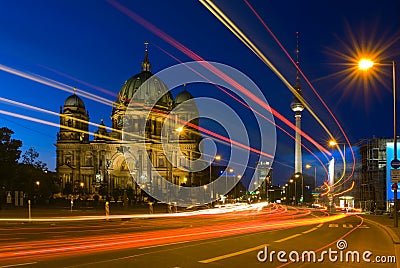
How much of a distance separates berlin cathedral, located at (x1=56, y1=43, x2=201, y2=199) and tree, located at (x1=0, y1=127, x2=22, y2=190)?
63115 mm

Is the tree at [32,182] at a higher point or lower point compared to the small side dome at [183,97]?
lower

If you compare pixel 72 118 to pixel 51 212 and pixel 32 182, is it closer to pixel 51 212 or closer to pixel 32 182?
pixel 32 182

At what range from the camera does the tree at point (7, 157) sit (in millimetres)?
62469

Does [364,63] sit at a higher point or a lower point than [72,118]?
lower

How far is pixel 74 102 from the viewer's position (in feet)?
458

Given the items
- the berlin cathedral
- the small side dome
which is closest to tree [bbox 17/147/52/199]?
the berlin cathedral

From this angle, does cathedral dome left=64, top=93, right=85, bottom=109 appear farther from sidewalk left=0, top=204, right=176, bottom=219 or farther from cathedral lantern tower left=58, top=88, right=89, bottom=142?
sidewalk left=0, top=204, right=176, bottom=219

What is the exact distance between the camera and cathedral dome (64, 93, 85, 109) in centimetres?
13962

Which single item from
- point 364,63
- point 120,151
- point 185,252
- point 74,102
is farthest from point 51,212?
point 74,102

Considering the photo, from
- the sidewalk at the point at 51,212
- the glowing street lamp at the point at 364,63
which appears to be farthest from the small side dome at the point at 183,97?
the glowing street lamp at the point at 364,63

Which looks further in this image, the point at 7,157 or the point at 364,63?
the point at 7,157

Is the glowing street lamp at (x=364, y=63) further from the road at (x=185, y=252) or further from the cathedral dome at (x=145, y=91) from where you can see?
the cathedral dome at (x=145, y=91)

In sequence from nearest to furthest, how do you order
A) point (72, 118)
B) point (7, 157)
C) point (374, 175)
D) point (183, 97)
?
point (7, 157), point (374, 175), point (72, 118), point (183, 97)

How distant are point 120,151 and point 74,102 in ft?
63.2
